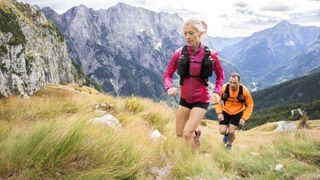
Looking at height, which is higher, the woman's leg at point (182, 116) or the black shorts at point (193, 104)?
the black shorts at point (193, 104)

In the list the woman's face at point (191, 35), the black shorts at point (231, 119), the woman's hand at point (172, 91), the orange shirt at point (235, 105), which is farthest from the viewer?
the black shorts at point (231, 119)

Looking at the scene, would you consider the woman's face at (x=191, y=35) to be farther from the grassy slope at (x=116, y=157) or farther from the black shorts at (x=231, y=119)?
the black shorts at (x=231, y=119)

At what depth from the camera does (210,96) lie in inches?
288

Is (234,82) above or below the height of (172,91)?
below

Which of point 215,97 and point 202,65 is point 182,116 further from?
point 202,65

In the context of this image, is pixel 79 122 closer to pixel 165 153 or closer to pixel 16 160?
pixel 16 160

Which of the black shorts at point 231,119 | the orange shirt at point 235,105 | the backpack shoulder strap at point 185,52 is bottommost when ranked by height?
the black shorts at point 231,119

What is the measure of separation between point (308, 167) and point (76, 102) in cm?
741

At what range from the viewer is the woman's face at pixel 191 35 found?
712cm

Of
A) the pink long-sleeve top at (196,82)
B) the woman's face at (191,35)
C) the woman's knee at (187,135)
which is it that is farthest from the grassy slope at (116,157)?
the woman's face at (191,35)

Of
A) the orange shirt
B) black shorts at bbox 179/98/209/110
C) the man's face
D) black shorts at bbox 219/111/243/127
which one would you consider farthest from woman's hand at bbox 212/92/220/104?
black shorts at bbox 219/111/243/127

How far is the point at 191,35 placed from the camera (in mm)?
7168

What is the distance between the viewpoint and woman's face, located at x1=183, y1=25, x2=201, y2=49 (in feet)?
23.4

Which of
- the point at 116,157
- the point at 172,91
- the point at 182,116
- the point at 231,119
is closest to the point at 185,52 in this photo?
the point at 172,91
